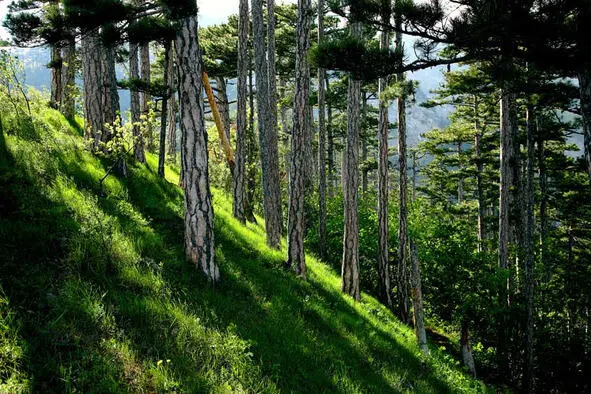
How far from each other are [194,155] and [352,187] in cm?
510

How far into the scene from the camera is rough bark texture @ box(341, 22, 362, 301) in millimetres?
9516

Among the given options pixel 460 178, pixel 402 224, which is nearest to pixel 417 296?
pixel 402 224

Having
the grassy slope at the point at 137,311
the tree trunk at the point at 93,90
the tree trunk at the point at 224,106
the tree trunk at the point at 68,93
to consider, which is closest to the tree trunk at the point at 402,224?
the grassy slope at the point at 137,311

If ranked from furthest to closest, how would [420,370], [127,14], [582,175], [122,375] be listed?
[582,175], [420,370], [127,14], [122,375]

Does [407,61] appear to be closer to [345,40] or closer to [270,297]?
[345,40]

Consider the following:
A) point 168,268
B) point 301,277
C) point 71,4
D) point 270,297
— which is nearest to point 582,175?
point 301,277

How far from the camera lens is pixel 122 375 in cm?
305

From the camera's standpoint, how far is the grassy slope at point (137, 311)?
3096 mm

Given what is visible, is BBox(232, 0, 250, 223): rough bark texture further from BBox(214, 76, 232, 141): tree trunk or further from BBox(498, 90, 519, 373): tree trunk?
BBox(498, 90, 519, 373): tree trunk

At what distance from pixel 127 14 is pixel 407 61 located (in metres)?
3.69

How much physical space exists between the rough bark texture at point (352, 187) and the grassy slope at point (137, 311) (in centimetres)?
233

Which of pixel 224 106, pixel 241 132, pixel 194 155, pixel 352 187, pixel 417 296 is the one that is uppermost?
pixel 224 106

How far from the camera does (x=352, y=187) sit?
9.60 metres

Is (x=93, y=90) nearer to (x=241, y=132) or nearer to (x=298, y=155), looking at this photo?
(x=241, y=132)
